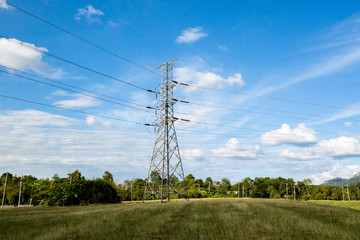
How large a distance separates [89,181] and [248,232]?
116ft

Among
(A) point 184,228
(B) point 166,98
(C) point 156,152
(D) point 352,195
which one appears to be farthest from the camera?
(D) point 352,195

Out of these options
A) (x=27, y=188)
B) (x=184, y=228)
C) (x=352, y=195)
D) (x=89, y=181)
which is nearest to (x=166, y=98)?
(x=89, y=181)

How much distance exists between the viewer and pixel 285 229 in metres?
11.0

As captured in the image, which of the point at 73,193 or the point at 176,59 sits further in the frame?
the point at 176,59

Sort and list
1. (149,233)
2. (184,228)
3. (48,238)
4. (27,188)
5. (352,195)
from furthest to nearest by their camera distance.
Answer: (352,195)
(27,188)
(184,228)
(149,233)
(48,238)

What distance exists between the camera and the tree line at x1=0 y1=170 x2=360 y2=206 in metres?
38.5

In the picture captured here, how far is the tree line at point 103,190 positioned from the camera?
3850 cm

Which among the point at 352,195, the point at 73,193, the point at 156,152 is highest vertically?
the point at 156,152

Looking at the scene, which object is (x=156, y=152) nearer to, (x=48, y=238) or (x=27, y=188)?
(x=48, y=238)

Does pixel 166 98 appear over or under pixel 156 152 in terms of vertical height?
over

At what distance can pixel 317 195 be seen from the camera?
110 m

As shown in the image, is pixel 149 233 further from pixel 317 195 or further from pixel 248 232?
pixel 317 195

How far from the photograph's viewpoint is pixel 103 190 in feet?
135

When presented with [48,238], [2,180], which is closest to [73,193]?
[48,238]
